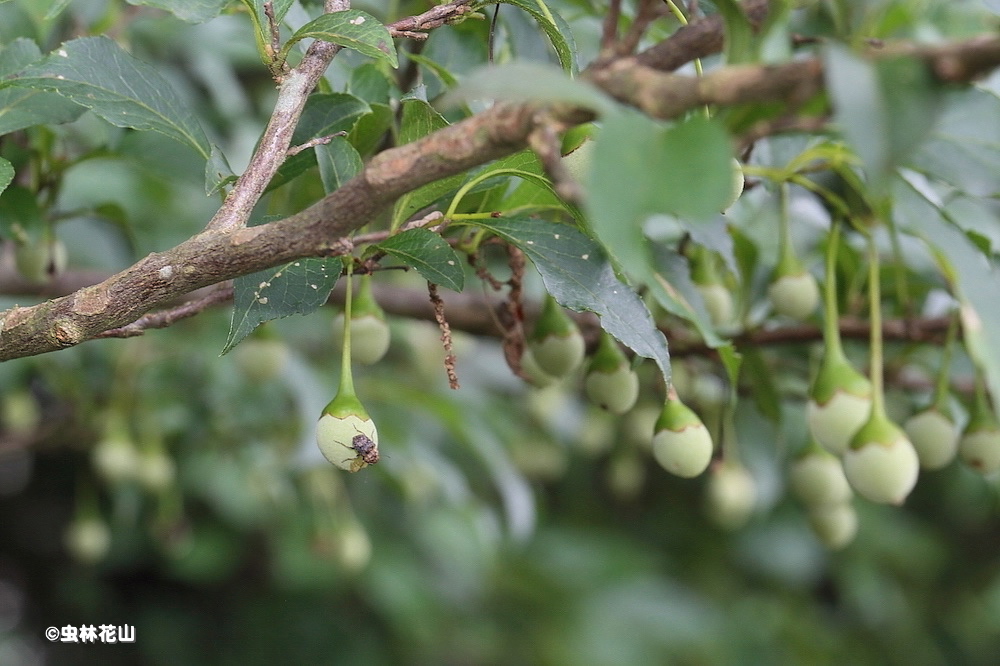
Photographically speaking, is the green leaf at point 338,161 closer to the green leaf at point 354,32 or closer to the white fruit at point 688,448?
the green leaf at point 354,32

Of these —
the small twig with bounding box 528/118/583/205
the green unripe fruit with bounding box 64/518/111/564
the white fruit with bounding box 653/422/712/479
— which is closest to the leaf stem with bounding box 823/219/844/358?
the white fruit with bounding box 653/422/712/479

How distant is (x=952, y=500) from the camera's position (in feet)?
6.70

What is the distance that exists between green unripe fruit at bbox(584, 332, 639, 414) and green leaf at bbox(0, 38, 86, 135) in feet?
1.31

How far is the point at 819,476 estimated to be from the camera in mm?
897

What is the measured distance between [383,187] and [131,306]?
15 centimetres

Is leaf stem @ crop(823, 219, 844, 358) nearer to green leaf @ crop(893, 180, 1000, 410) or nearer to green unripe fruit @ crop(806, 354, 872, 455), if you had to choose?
green unripe fruit @ crop(806, 354, 872, 455)

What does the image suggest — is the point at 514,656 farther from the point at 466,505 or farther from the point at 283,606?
the point at 466,505

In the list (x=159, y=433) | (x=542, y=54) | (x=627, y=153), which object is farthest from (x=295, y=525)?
(x=627, y=153)

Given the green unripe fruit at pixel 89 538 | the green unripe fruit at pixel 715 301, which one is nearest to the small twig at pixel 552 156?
the green unripe fruit at pixel 715 301

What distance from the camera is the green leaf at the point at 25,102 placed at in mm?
611

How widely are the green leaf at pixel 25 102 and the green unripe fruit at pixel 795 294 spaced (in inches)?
21.7

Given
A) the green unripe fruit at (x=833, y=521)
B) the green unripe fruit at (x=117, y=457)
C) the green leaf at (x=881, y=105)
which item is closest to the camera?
the green leaf at (x=881, y=105)

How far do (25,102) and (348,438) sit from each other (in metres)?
0.30

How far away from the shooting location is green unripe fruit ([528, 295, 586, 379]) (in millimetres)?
735
